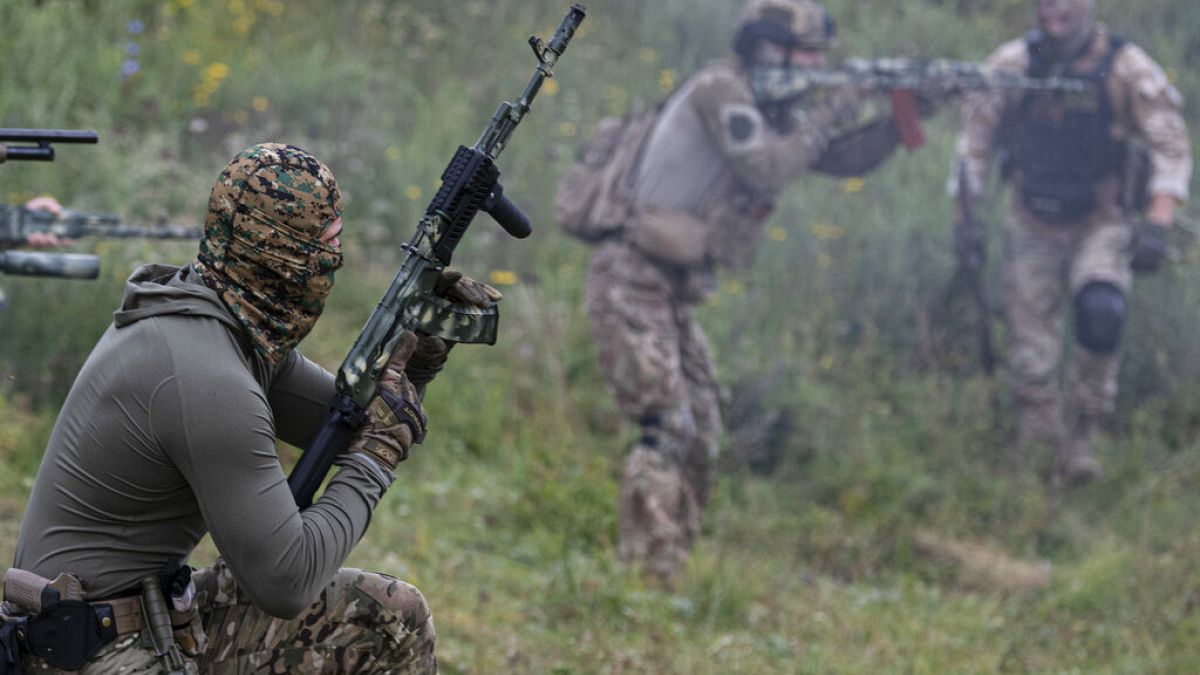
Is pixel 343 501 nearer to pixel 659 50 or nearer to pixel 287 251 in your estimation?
pixel 287 251

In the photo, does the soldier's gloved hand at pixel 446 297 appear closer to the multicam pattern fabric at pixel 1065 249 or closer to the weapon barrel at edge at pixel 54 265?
the weapon barrel at edge at pixel 54 265

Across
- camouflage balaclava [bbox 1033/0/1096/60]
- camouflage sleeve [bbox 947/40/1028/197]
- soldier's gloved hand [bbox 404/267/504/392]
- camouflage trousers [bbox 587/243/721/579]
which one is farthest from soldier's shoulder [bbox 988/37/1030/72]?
soldier's gloved hand [bbox 404/267/504/392]

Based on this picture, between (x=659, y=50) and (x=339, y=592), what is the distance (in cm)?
612

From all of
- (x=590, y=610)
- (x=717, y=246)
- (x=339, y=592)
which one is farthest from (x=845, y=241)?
(x=339, y=592)

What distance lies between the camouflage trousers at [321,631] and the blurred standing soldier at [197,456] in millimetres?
67

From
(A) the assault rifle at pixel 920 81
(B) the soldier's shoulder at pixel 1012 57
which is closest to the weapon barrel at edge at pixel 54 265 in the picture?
(A) the assault rifle at pixel 920 81

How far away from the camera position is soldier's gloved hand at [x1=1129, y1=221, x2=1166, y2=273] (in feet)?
22.0

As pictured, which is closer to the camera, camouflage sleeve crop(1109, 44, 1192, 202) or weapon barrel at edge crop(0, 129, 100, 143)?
weapon barrel at edge crop(0, 129, 100, 143)

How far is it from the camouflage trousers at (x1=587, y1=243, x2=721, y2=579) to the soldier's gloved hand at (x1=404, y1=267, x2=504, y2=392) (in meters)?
3.05

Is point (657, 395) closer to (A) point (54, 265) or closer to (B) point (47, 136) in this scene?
(A) point (54, 265)

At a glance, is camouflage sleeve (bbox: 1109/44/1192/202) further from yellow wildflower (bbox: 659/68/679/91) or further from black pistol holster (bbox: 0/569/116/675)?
black pistol holster (bbox: 0/569/116/675)

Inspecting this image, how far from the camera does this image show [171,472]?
2438mm

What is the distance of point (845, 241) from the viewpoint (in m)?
7.68

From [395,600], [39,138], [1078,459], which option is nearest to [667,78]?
[1078,459]
